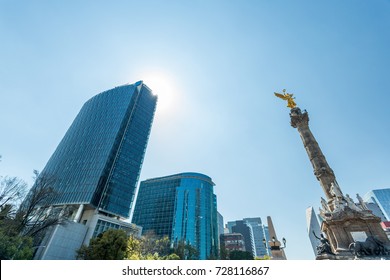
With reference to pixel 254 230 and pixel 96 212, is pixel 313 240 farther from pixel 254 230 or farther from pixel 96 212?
pixel 96 212

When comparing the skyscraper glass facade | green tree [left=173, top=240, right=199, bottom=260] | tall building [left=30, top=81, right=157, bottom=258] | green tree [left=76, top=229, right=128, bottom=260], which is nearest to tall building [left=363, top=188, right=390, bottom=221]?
green tree [left=173, top=240, right=199, bottom=260]

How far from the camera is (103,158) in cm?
5122

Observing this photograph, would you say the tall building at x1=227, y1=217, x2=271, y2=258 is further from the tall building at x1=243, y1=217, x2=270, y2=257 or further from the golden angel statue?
the golden angel statue

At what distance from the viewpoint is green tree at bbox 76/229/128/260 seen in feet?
83.8

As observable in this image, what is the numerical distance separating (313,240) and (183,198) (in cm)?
6453

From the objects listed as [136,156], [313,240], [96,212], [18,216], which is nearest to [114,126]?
[136,156]

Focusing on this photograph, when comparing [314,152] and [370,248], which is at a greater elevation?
[314,152]

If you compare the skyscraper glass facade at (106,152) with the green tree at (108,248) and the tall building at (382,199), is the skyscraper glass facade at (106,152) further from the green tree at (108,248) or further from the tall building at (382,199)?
the tall building at (382,199)

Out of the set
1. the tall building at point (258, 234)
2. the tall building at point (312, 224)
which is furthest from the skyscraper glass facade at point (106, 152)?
the tall building at point (258, 234)

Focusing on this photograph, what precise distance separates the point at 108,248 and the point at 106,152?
102ft

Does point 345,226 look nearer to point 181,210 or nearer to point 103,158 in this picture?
point 103,158

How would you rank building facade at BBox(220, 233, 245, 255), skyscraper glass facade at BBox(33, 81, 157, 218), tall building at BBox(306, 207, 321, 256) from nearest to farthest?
skyscraper glass facade at BBox(33, 81, 157, 218), tall building at BBox(306, 207, 321, 256), building facade at BBox(220, 233, 245, 255)

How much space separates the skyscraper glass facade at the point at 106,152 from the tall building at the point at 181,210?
87.3 ft

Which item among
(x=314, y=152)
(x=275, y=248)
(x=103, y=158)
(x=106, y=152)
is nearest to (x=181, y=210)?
(x=103, y=158)
